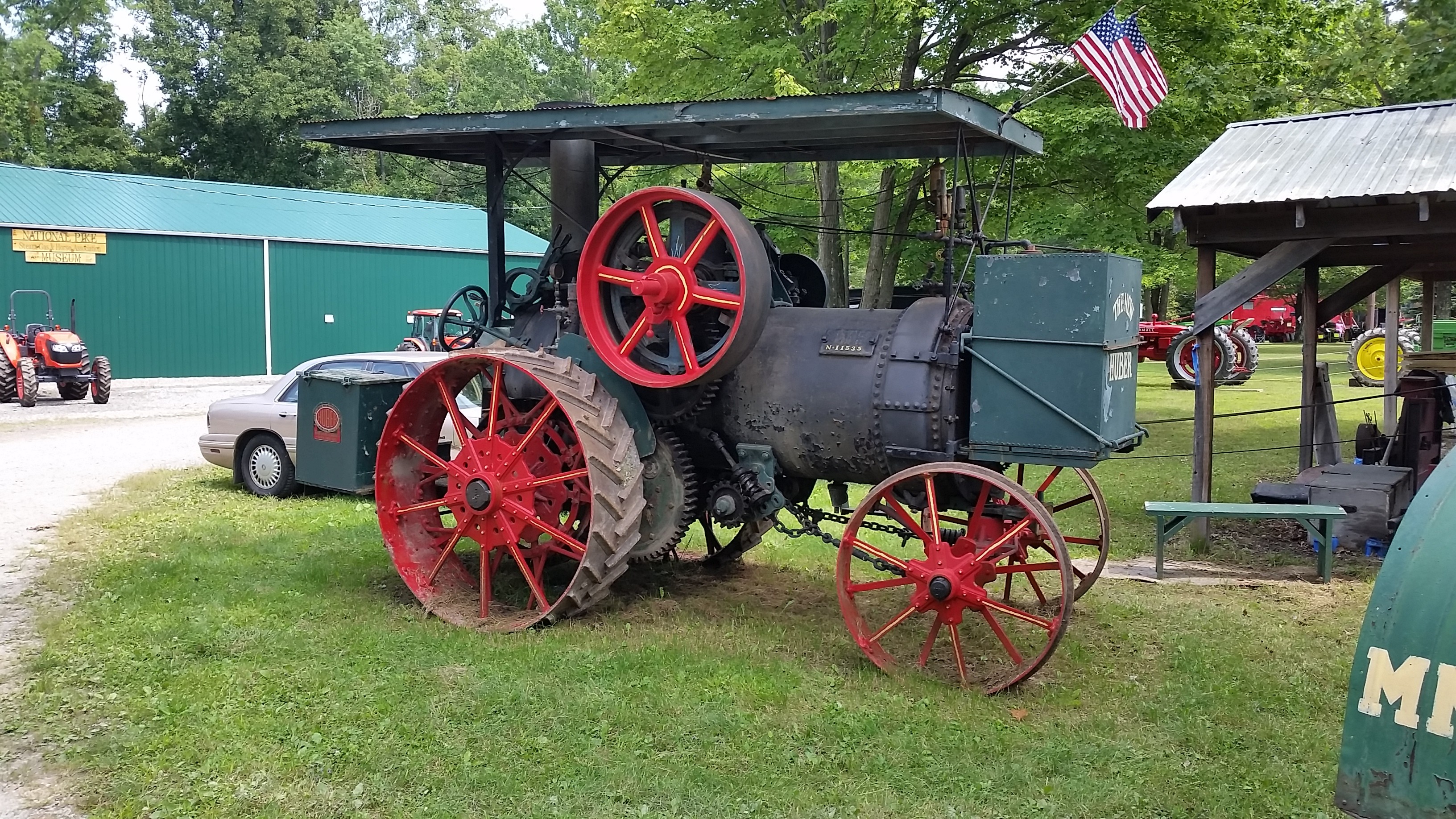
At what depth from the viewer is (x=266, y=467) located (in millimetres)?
11117

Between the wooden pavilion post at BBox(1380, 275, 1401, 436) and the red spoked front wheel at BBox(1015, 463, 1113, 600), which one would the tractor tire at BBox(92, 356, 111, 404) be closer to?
the red spoked front wheel at BBox(1015, 463, 1113, 600)

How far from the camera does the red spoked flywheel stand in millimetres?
5844

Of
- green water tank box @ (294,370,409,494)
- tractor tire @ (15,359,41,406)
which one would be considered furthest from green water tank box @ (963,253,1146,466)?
tractor tire @ (15,359,41,406)

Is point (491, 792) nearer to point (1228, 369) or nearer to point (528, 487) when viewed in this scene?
point (528, 487)

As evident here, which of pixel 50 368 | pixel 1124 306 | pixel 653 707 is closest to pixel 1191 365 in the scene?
pixel 1124 306

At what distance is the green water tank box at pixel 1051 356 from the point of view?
5.29 meters

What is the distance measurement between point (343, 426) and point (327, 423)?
17 centimetres

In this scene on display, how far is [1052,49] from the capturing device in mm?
15375

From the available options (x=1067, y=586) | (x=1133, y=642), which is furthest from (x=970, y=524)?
(x=1133, y=642)

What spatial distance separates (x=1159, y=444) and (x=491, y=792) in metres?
13.5

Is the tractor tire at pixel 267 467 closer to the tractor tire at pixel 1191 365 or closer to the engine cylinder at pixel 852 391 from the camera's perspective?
the engine cylinder at pixel 852 391

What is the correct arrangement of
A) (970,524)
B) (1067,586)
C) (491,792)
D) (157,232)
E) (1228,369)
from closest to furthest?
(491,792)
(1067,586)
(970,524)
(1228,369)
(157,232)

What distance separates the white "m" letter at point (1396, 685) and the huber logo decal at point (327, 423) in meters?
6.61

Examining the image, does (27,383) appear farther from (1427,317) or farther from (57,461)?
(1427,317)
